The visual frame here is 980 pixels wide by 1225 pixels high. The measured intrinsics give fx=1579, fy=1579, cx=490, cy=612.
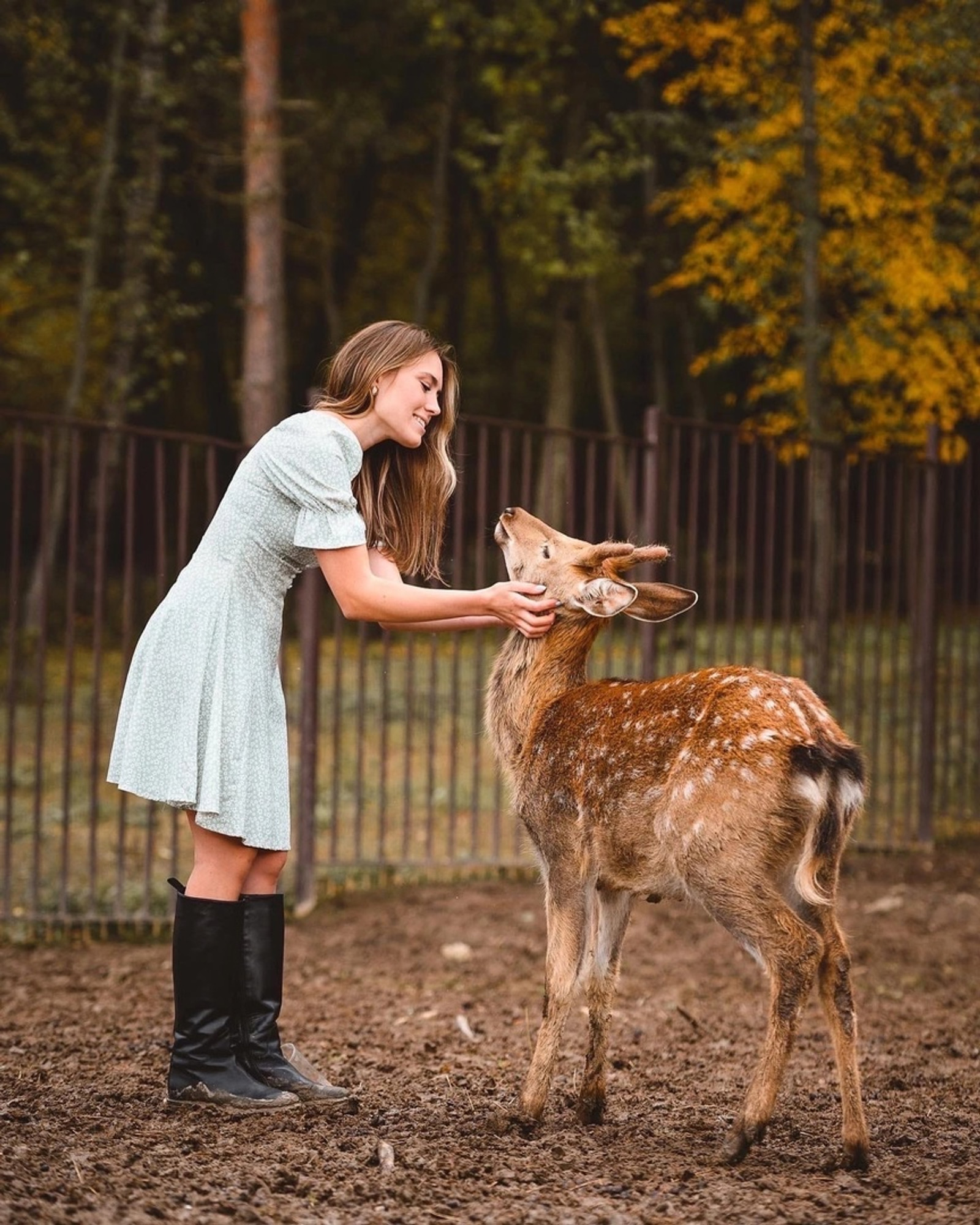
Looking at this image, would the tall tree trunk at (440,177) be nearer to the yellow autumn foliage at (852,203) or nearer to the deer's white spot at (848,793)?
the yellow autumn foliage at (852,203)

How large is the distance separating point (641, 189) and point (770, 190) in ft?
38.4

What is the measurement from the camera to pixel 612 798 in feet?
13.0

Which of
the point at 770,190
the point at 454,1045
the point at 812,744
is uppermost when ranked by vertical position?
the point at 770,190

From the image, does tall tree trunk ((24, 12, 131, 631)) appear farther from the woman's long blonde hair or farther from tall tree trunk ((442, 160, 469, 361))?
the woman's long blonde hair

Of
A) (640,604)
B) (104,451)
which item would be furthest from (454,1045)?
(104,451)

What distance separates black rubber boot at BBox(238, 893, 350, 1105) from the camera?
14.0 feet

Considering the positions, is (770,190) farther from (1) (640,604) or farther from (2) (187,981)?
(2) (187,981)

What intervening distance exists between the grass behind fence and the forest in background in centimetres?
177

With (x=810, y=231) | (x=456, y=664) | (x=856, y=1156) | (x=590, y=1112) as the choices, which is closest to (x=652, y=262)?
(x=810, y=231)

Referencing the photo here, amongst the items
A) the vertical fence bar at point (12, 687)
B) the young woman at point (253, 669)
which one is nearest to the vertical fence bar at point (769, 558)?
the vertical fence bar at point (12, 687)

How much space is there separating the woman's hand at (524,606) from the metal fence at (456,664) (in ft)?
3.68

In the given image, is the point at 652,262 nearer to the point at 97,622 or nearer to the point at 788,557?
the point at 788,557

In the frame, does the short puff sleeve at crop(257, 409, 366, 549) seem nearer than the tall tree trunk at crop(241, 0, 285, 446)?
Yes

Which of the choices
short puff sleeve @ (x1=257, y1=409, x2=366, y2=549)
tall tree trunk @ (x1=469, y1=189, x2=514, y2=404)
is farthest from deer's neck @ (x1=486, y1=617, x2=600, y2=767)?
tall tree trunk @ (x1=469, y1=189, x2=514, y2=404)
